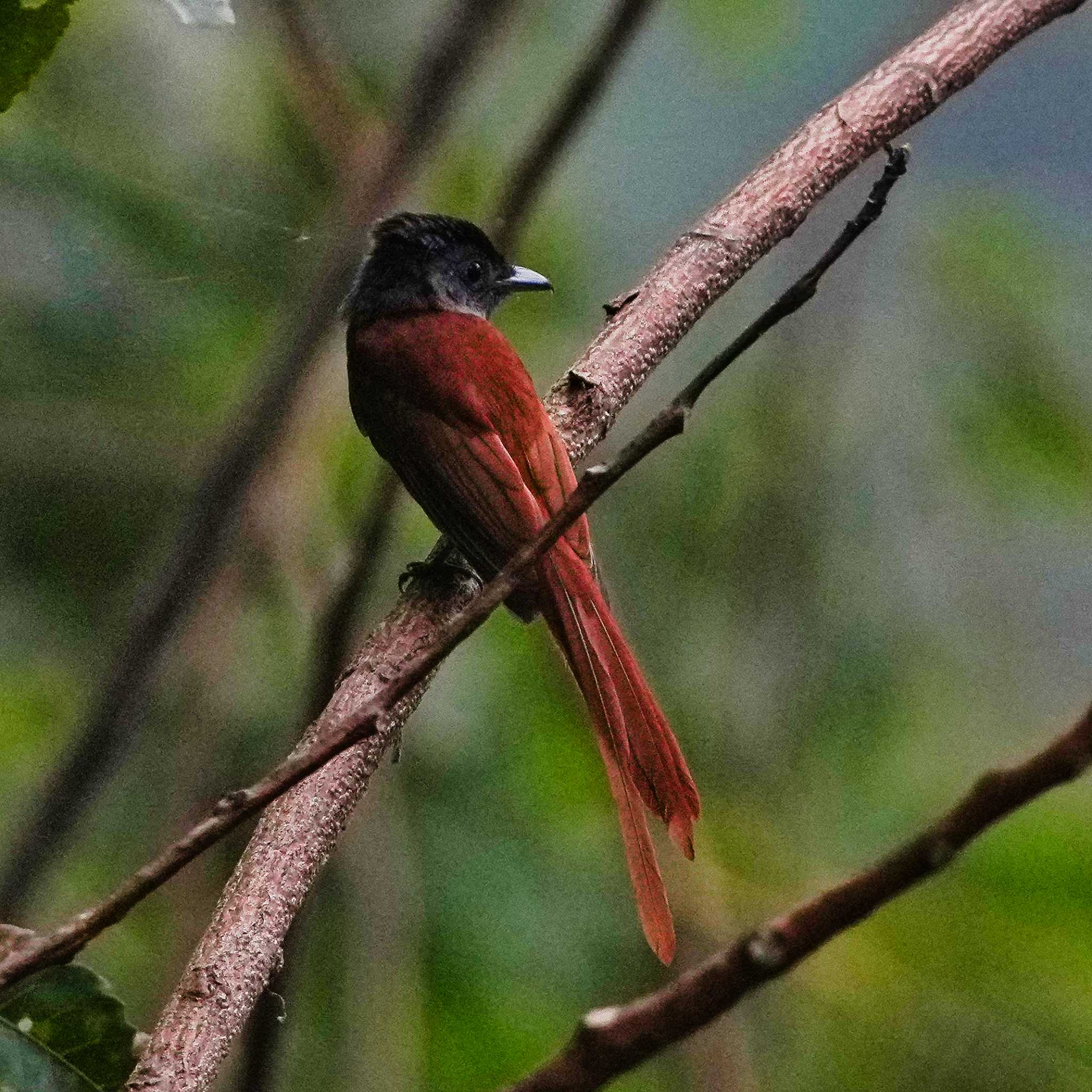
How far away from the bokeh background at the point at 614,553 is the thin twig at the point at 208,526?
1.02 feet

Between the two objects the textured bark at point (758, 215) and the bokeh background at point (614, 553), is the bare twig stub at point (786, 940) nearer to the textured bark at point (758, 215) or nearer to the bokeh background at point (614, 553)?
the textured bark at point (758, 215)

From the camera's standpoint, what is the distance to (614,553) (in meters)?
4.13

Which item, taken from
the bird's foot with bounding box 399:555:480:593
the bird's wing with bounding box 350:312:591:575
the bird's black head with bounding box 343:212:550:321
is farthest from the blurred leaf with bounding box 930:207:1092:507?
the bird's foot with bounding box 399:555:480:593

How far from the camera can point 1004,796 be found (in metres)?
0.73

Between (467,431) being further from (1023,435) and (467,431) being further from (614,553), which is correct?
(1023,435)

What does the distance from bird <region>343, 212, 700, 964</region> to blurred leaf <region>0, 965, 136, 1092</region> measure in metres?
0.55

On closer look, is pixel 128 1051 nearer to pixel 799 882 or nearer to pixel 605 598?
pixel 605 598

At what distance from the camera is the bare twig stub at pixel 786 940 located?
0.72 meters

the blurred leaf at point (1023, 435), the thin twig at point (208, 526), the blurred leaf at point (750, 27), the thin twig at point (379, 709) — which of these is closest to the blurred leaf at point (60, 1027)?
the thin twig at point (379, 709)

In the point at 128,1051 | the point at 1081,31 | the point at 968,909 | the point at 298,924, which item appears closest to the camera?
the point at 128,1051

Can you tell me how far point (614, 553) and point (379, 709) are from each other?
300 centimetres

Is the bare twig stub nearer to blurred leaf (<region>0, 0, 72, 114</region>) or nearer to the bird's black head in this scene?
blurred leaf (<region>0, 0, 72, 114</region>)

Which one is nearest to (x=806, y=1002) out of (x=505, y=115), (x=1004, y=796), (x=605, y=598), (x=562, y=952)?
(x=562, y=952)

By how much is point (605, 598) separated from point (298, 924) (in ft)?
2.57
